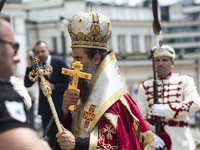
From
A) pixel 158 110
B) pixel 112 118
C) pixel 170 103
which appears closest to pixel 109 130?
pixel 112 118

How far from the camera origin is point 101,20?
12.5 feet

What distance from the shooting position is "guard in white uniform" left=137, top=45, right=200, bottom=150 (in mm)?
5543

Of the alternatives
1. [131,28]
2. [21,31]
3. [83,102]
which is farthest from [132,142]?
[131,28]

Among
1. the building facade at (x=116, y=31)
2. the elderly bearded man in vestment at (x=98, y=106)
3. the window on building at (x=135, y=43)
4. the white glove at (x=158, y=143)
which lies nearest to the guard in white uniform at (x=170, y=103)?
the white glove at (x=158, y=143)

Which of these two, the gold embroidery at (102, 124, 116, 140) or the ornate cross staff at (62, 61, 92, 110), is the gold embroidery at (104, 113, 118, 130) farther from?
the ornate cross staff at (62, 61, 92, 110)

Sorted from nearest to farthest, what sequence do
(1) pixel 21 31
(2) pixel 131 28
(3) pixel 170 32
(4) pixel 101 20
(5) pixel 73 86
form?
1. (5) pixel 73 86
2. (4) pixel 101 20
3. (1) pixel 21 31
4. (2) pixel 131 28
5. (3) pixel 170 32

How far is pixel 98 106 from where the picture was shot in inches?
144

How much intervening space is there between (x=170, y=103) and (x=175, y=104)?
11cm

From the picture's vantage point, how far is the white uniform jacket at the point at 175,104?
5539mm

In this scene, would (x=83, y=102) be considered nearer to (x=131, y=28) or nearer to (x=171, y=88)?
(x=171, y=88)

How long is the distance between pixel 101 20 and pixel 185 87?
2362mm

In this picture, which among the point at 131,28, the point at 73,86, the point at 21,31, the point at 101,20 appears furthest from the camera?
the point at 131,28

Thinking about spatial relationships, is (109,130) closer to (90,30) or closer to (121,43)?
(90,30)

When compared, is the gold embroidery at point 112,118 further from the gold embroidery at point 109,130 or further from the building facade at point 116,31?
the building facade at point 116,31
